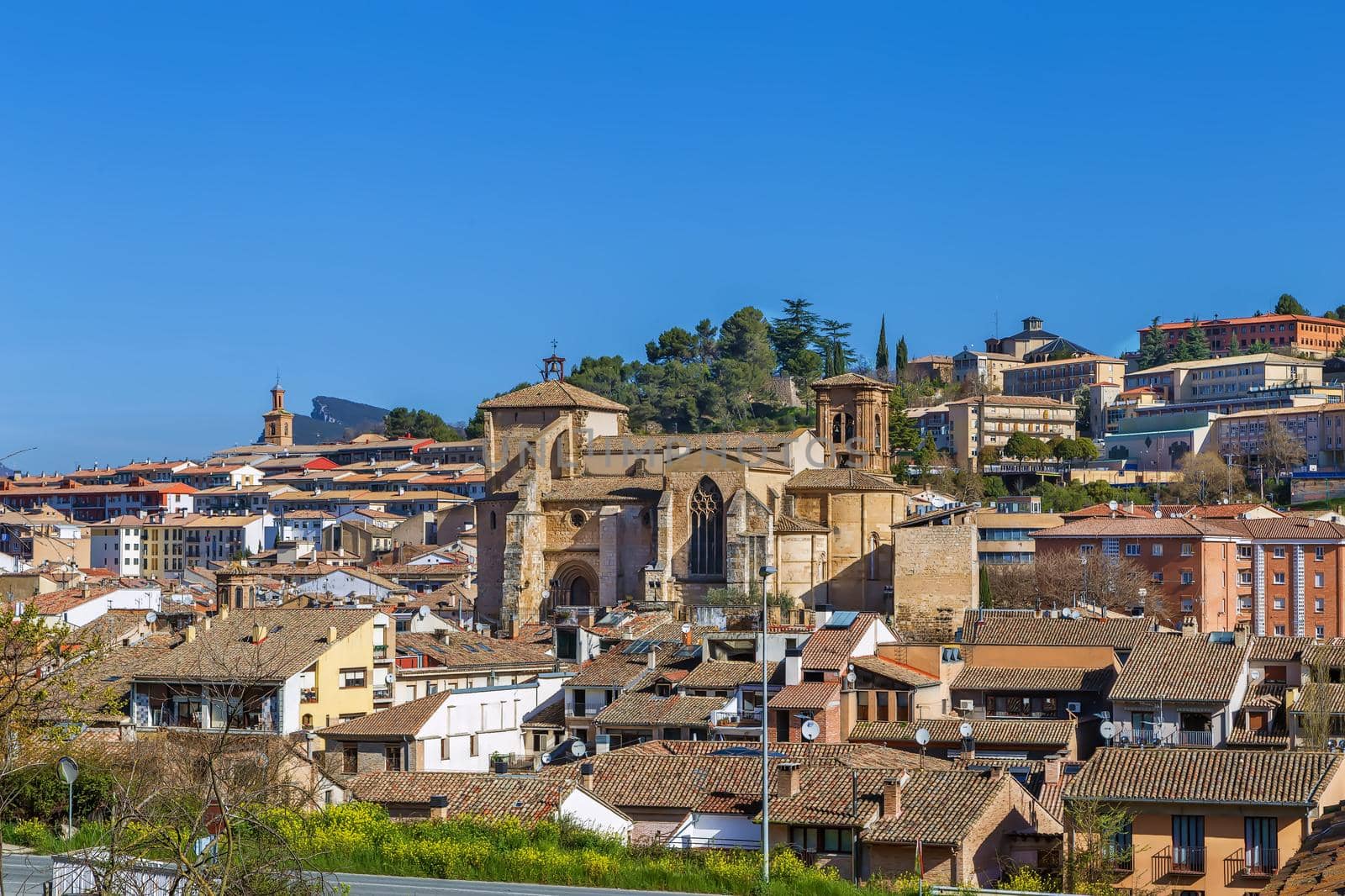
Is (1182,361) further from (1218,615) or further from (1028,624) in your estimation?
(1028,624)

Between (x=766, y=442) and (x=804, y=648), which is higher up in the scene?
(x=766, y=442)

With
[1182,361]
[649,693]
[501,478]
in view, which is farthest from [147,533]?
[649,693]

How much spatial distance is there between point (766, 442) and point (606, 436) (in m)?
6.31

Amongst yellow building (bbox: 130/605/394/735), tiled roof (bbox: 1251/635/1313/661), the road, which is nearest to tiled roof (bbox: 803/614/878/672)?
tiled roof (bbox: 1251/635/1313/661)

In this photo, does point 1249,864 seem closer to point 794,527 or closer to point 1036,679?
point 1036,679

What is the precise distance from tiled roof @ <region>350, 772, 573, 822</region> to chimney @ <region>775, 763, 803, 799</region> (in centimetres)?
302

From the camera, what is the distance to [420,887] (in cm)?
2550

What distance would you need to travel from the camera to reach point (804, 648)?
1521 inches

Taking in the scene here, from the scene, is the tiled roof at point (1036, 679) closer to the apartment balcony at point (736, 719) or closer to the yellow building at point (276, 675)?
the apartment balcony at point (736, 719)

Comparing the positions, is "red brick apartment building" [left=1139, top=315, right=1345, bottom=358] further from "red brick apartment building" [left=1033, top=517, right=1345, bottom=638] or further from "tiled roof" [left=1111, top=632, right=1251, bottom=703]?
"tiled roof" [left=1111, top=632, right=1251, bottom=703]

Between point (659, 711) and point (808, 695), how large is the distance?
3.14 metres

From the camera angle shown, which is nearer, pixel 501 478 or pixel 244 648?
pixel 244 648

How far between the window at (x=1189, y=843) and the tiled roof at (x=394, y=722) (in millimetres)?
15355

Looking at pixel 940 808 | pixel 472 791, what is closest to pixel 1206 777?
pixel 940 808
